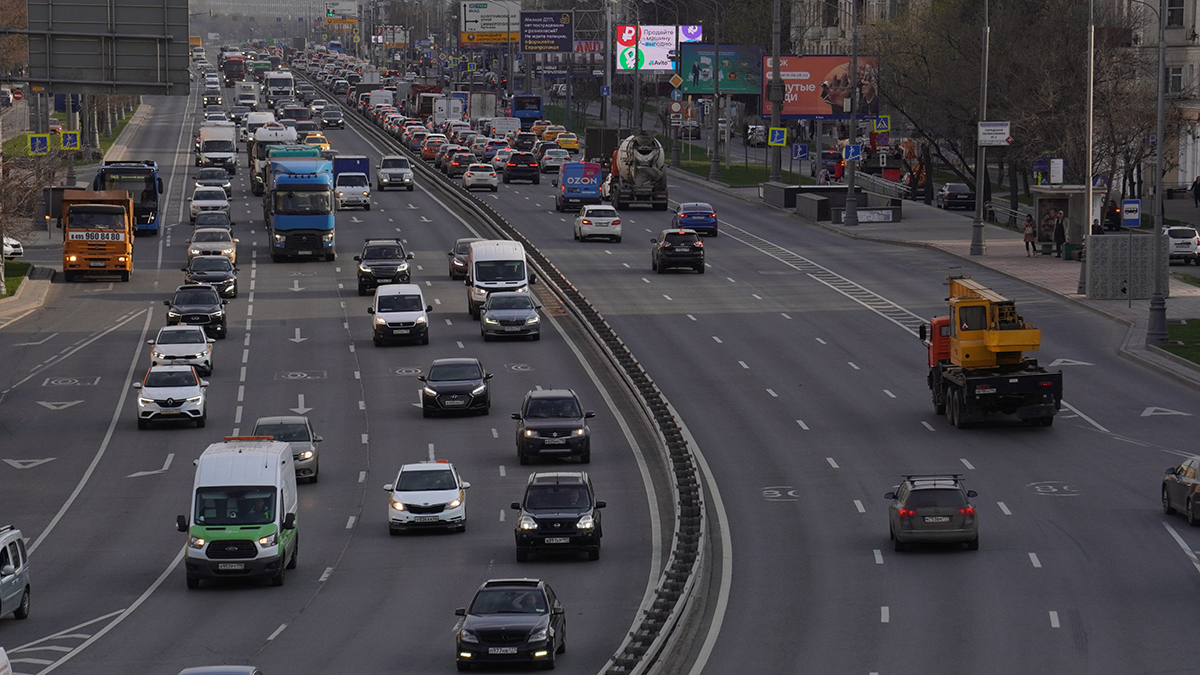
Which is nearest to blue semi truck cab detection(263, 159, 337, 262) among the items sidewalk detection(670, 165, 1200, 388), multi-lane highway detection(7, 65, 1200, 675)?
multi-lane highway detection(7, 65, 1200, 675)

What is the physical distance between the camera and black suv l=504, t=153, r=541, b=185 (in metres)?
106

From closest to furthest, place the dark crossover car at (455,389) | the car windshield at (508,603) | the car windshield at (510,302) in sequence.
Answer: the car windshield at (508,603), the dark crossover car at (455,389), the car windshield at (510,302)

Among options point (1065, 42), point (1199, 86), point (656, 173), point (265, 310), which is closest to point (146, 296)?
point (265, 310)

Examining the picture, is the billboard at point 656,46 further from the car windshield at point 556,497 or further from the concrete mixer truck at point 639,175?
the car windshield at point 556,497

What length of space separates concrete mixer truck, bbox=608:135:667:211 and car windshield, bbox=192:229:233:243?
23.3 m

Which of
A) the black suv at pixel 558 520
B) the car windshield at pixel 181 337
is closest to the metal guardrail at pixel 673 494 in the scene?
the black suv at pixel 558 520

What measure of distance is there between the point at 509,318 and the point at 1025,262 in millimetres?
23587

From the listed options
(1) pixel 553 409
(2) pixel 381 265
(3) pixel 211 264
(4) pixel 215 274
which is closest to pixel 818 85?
(2) pixel 381 265

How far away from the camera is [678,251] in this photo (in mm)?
69000

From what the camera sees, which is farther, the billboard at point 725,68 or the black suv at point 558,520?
the billboard at point 725,68

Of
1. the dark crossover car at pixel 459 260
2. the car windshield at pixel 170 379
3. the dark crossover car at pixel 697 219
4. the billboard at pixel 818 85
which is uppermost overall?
the billboard at pixel 818 85

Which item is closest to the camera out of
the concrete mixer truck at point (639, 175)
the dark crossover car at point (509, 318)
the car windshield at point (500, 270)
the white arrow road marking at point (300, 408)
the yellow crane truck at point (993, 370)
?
the yellow crane truck at point (993, 370)

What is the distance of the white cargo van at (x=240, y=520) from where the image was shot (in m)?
32.5

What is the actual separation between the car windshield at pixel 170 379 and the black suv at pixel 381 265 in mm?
17955
